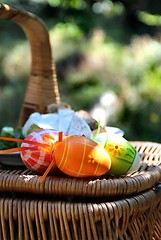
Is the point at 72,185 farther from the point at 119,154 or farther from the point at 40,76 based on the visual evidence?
the point at 40,76

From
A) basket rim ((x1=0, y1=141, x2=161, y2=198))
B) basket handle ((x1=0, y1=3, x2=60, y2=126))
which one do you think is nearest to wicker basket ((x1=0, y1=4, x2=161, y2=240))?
basket rim ((x1=0, y1=141, x2=161, y2=198))

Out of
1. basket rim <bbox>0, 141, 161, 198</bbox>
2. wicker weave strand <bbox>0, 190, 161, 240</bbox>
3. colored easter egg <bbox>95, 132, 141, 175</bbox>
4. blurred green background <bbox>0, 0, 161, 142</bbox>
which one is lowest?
blurred green background <bbox>0, 0, 161, 142</bbox>

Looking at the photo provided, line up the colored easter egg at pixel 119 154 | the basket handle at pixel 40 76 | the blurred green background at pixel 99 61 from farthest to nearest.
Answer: the blurred green background at pixel 99 61, the basket handle at pixel 40 76, the colored easter egg at pixel 119 154

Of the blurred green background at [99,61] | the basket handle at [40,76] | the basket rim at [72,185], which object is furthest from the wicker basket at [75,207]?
the blurred green background at [99,61]

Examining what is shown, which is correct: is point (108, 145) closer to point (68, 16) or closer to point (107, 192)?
→ point (107, 192)

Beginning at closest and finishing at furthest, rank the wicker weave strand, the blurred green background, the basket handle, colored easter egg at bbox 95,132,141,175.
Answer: the wicker weave strand, colored easter egg at bbox 95,132,141,175, the basket handle, the blurred green background

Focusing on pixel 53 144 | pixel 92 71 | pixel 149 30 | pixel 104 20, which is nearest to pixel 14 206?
pixel 53 144

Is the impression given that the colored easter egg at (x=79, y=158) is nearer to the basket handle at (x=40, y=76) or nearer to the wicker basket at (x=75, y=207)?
the wicker basket at (x=75, y=207)

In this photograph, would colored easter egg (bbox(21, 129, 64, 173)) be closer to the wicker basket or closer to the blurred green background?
the wicker basket
